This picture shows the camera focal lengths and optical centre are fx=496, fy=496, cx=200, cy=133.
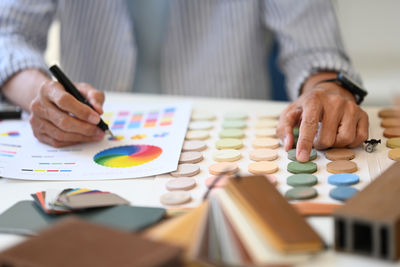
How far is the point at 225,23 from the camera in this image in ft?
4.43

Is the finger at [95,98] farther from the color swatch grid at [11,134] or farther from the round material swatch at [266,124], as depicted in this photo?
the round material swatch at [266,124]

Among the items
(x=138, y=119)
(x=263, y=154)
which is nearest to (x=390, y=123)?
(x=263, y=154)

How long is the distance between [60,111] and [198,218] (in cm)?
47

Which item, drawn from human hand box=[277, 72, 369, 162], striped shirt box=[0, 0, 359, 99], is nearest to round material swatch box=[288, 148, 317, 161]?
human hand box=[277, 72, 369, 162]

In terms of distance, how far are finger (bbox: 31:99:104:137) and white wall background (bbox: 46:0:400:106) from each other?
119 cm

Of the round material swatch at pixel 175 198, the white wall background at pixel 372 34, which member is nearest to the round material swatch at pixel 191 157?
the round material swatch at pixel 175 198

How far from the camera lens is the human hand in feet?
2.51

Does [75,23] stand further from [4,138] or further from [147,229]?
[147,229]

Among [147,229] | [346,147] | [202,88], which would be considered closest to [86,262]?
[147,229]

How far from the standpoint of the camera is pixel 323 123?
791 mm

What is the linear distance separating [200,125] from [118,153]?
0.19m

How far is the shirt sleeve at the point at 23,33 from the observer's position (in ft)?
3.76

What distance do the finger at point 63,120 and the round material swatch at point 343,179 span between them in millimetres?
424

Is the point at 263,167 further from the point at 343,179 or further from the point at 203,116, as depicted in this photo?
the point at 203,116
